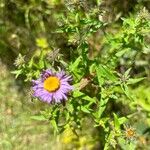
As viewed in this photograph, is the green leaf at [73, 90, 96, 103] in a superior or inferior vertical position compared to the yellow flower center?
inferior

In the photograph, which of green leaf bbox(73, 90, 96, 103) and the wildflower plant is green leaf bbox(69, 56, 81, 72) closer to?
the wildflower plant

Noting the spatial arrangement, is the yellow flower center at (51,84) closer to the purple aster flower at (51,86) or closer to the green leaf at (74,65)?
the purple aster flower at (51,86)

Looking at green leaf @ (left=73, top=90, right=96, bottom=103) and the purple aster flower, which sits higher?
the purple aster flower

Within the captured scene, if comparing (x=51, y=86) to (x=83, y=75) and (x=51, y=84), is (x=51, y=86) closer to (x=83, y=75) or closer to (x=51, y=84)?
(x=51, y=84)

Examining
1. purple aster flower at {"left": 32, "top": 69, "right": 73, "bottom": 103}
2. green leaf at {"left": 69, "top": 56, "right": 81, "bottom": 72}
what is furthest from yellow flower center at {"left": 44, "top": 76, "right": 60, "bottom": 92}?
green leaf at {"left": 69, "top": 56, "right": 81, "bottom": 72}

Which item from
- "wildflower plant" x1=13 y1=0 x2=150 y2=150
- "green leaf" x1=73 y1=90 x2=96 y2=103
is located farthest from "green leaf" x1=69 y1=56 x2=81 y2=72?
"green leaf" x1=73 y1=90 x2=96 y2=103

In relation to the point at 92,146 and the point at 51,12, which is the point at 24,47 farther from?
the point at 92,146

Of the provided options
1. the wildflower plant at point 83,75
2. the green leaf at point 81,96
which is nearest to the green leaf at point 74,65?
the wildflower plant at point 83,75

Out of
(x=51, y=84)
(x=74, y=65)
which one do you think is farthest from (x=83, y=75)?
(x=51, y=84)
